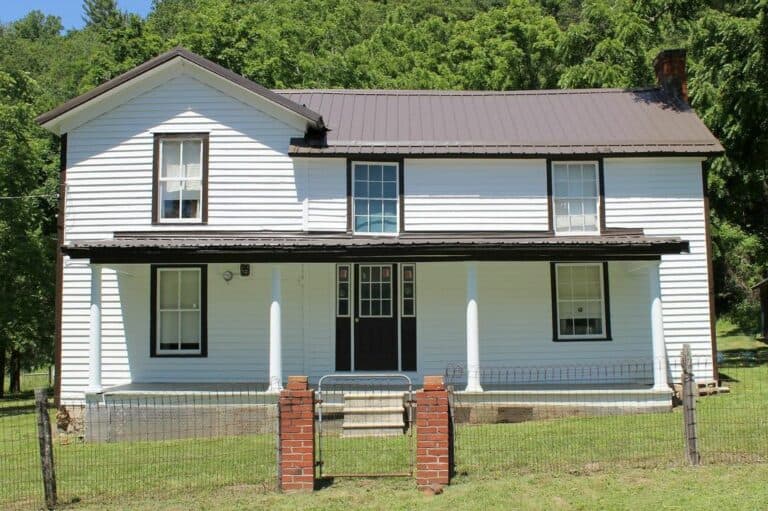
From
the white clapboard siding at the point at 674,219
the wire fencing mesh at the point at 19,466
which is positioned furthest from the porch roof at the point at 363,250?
the wire fencing mesh at the point at 19,466

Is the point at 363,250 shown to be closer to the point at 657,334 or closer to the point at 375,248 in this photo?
the point at 375,248

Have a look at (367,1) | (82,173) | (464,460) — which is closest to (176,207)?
(82,173)

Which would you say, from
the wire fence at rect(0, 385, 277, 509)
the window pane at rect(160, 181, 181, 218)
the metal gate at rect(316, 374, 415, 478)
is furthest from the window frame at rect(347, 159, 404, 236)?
the wire fence at rect(0, 385, 277, 509)

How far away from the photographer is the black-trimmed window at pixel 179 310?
1688 centimetres

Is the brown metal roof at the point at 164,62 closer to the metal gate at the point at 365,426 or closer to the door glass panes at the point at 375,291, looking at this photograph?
the door glass panes at the point at 375,291

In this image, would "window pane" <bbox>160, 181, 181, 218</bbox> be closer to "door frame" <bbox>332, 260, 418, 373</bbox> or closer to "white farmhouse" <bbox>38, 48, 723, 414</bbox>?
"white farmhouse" <bbox>38, 48, 723, 414</bbox>

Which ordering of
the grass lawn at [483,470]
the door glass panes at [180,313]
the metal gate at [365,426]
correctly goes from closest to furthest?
the grass lawn at [483,470], the metal gate at [365,426], the door glass panes at [180,313]

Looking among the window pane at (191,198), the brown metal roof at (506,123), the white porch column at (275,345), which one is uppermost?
the brown metal roof at (506,123)

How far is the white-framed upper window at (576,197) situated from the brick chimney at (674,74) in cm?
409

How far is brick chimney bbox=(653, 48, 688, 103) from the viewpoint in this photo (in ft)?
65.2

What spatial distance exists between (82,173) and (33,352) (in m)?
21.8

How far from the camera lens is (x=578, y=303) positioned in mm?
17188

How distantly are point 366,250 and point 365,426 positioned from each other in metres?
3.40

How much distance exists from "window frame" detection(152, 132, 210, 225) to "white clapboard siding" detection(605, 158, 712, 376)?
343 inches
